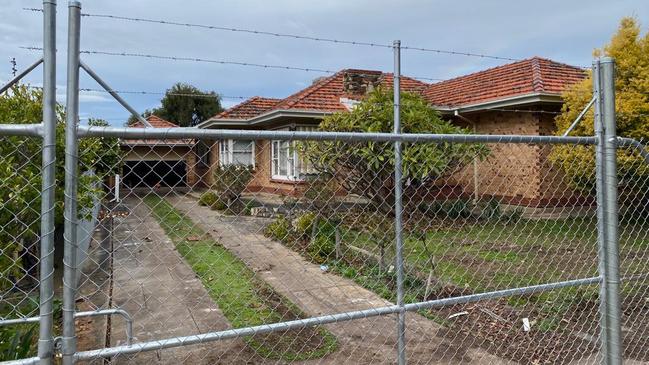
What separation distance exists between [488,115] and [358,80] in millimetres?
4658

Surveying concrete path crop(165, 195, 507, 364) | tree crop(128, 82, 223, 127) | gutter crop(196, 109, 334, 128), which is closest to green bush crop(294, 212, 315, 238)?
concrete path crop(165, 195, 507, 364)

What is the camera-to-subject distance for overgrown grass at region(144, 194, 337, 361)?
4156mm

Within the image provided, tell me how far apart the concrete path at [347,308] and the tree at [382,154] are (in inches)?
47.1

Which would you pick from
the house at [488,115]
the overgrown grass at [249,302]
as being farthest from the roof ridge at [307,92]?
the overgrown grass at [249,302]

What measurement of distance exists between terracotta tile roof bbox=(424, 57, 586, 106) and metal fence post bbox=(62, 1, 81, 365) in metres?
11.8

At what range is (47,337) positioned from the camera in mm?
1760

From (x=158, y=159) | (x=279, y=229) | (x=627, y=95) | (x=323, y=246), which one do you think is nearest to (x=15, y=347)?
(x=158, y=159)

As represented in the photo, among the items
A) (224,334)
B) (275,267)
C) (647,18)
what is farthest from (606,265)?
(647,18)

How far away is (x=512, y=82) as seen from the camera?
44.9ft

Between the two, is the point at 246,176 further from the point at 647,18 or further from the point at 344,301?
the point at 647,18

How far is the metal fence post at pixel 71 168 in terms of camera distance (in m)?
1.75

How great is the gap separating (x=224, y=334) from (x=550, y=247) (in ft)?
25.9

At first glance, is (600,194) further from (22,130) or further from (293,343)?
(22,130)

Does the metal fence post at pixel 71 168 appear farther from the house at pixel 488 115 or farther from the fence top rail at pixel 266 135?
the house at pixel 488 115
